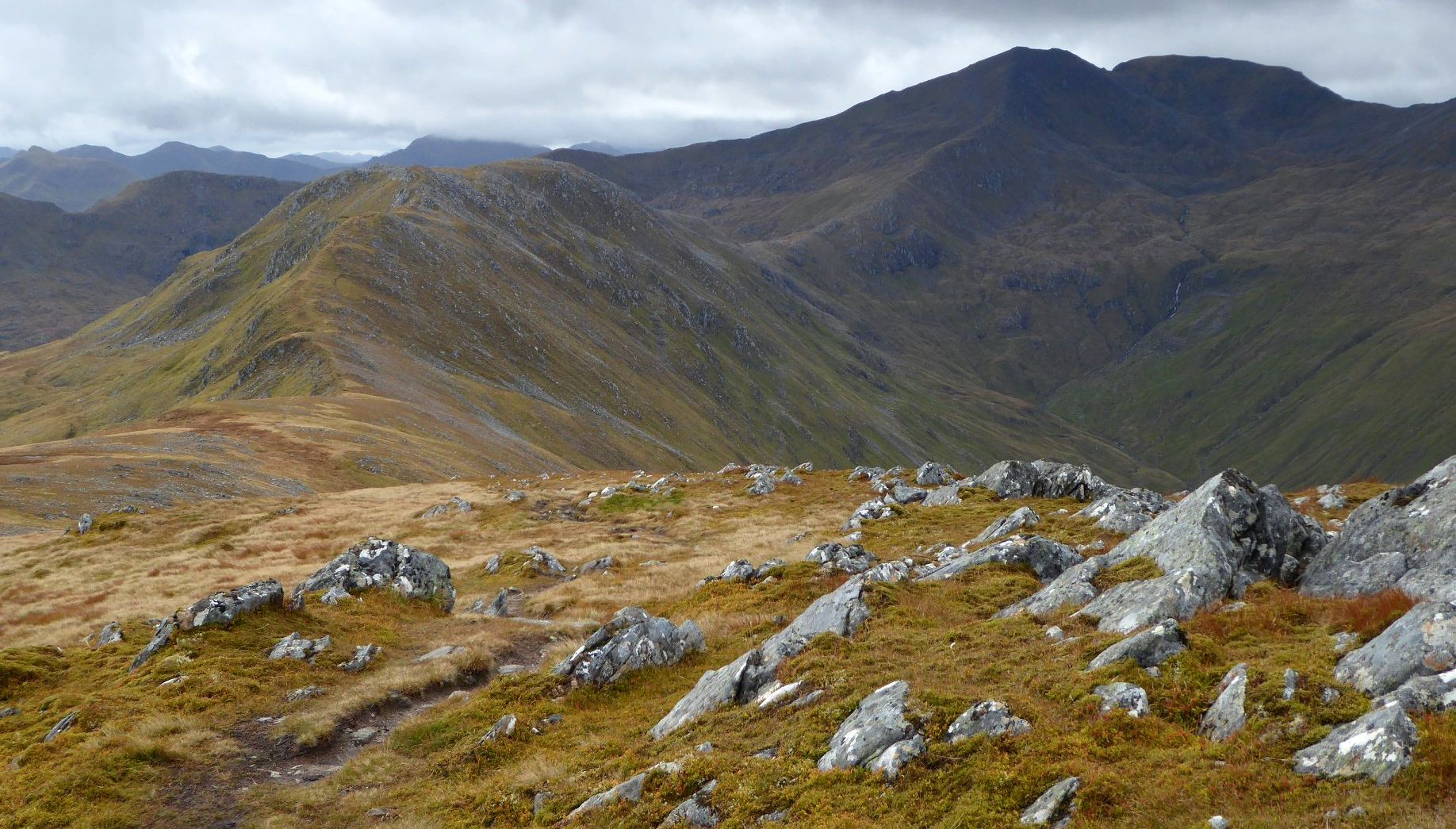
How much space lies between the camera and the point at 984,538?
35.5 meters

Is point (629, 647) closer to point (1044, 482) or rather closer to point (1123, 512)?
point (1123, 512)

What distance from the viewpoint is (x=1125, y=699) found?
14.6 meters

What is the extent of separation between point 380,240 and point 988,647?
198 meters

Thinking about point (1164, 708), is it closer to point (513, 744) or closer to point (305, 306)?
point (513, 744)

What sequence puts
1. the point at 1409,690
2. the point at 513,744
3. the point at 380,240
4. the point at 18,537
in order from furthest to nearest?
the point at 380,240, the point at 18,537, the point at 513,744, the point at 1409,690

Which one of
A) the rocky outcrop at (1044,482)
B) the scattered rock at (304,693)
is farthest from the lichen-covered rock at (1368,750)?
the rocky outcrop at (1044,482)

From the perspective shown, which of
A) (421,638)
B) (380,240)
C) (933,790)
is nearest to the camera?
(933,790)

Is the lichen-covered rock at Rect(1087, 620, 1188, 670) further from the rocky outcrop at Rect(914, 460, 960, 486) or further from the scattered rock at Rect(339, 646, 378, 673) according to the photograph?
the rocky outcrop at Rect(914, 460, 960, 486)

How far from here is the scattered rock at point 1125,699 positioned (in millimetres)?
14352

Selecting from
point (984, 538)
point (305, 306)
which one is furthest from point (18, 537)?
point (305, 306)

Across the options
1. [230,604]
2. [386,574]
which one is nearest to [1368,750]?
[230,604]

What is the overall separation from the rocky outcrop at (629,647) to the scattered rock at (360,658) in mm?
8039

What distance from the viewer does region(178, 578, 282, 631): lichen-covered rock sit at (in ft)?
88.8

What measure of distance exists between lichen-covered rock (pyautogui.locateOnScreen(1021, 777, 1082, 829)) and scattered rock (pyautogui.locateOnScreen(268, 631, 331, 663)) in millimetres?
24162
